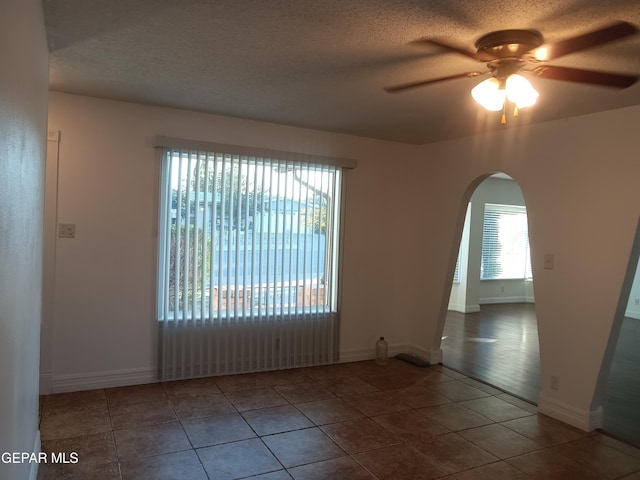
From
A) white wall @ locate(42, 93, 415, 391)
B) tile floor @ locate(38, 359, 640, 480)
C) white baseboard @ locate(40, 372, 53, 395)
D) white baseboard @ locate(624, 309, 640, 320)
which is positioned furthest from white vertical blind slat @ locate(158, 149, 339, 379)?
white baseboard @ locate(624, 309, 640, 320)

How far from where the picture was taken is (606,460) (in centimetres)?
293

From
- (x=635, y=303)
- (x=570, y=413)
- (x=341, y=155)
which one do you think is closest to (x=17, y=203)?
(x=341, y=155)

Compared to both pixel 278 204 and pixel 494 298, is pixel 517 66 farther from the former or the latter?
pixel 494 298

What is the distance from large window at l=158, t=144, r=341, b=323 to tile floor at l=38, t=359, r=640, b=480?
74cm

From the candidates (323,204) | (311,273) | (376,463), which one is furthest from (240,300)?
(376,463)

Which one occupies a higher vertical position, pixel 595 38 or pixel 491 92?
pixel 595 38

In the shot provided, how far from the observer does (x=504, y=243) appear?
30.0 ft

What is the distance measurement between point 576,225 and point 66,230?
3932 millimetres

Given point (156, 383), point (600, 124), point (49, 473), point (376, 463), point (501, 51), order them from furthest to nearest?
point (156, 383)
point (600, 124)
point (376, 463)
point (49, 473)
point (501, 51)

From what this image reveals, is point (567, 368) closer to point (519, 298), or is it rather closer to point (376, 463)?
point (376, 463)

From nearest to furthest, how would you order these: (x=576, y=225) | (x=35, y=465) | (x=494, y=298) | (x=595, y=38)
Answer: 1. (x=595, y=38)
2. (x=35, y=465)
3. (x=576, y=225)
4. (x=494, y=298)

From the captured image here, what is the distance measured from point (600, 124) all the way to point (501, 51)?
5.24 ft

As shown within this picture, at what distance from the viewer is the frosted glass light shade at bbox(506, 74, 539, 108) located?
208cm

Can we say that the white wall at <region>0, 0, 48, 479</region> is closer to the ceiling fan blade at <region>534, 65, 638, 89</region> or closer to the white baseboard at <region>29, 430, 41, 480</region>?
the white baseboard at <region>29, 430, 41, 480</region>
